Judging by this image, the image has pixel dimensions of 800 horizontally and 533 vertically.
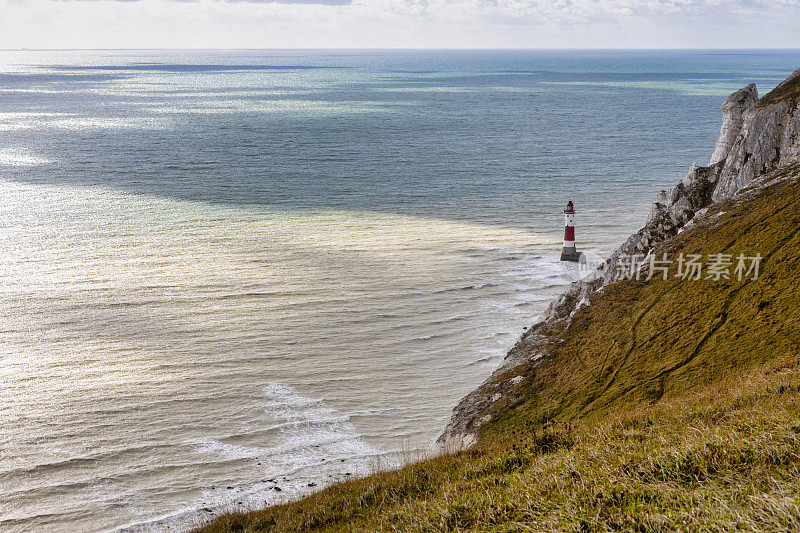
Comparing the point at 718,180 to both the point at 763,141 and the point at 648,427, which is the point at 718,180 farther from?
the point at 648,427

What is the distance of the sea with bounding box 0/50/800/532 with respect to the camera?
40.0 ft

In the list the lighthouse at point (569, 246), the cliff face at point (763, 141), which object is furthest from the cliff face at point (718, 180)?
the lighthouse at point (569, 246)

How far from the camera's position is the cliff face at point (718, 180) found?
41.8ft

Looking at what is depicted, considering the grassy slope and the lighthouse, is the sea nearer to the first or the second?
the lighthouse

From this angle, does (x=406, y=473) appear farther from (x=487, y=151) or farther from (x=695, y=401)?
(x=487, y=151)

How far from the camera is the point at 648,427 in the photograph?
7.81 m

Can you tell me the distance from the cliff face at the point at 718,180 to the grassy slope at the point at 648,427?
2.04 feet

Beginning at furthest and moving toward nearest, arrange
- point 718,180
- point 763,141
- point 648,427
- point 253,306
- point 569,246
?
point 569,246 < point 253,306 < point 718,180 < point 763,141 < point 648,427

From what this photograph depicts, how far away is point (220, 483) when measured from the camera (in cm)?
1163

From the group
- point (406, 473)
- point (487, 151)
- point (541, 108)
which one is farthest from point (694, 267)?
point (541, 108)

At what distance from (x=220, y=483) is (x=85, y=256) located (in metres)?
15.5

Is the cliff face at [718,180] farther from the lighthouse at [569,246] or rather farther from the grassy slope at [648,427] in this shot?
the lighthouse at [569,246]

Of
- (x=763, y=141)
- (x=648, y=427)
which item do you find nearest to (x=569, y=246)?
(x=763, y=141)

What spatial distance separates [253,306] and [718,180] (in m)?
11.4
